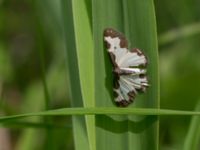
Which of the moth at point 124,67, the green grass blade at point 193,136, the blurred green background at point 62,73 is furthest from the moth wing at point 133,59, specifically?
the blurred green background at point 62,73

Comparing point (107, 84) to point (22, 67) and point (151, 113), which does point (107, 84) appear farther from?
point (22, 67)

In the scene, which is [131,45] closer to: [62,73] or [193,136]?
[193,136]

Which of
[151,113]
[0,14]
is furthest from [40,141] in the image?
[151,113]

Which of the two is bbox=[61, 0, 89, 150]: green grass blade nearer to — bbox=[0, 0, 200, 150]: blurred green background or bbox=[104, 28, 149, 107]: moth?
bbox=[104, 28, 149, 107]: moth

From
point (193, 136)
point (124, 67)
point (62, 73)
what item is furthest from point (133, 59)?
point (62, 73)

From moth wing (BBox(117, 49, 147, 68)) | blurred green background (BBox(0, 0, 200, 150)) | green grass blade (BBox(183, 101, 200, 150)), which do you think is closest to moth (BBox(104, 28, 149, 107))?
moth wing (BBox(117, 49, 147, 68))

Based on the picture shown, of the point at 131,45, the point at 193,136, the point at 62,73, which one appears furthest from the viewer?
the point at 62,73
